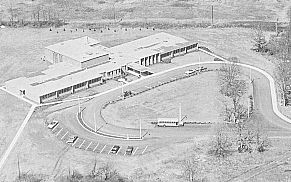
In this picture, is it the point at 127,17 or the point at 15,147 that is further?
the point at 127,17

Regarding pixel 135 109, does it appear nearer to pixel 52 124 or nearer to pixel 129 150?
pixel 52 124

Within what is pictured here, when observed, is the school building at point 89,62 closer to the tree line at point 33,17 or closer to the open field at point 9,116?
the open field at point 9,116

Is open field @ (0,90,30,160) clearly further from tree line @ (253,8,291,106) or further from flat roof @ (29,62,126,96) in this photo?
tree line @ (253,8,291,106)

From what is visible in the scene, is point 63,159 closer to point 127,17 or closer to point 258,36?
point 258,36

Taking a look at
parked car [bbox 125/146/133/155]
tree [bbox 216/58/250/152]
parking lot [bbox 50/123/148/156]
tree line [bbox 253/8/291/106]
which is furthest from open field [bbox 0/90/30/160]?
tree line [bbox 253/8/291/106]

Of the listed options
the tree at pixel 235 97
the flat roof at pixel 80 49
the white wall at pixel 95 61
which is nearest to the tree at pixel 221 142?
the tree at pixel 235 97

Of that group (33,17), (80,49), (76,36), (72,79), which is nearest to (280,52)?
(80,49)

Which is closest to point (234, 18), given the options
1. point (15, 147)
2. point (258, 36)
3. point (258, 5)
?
point (258, 5)
